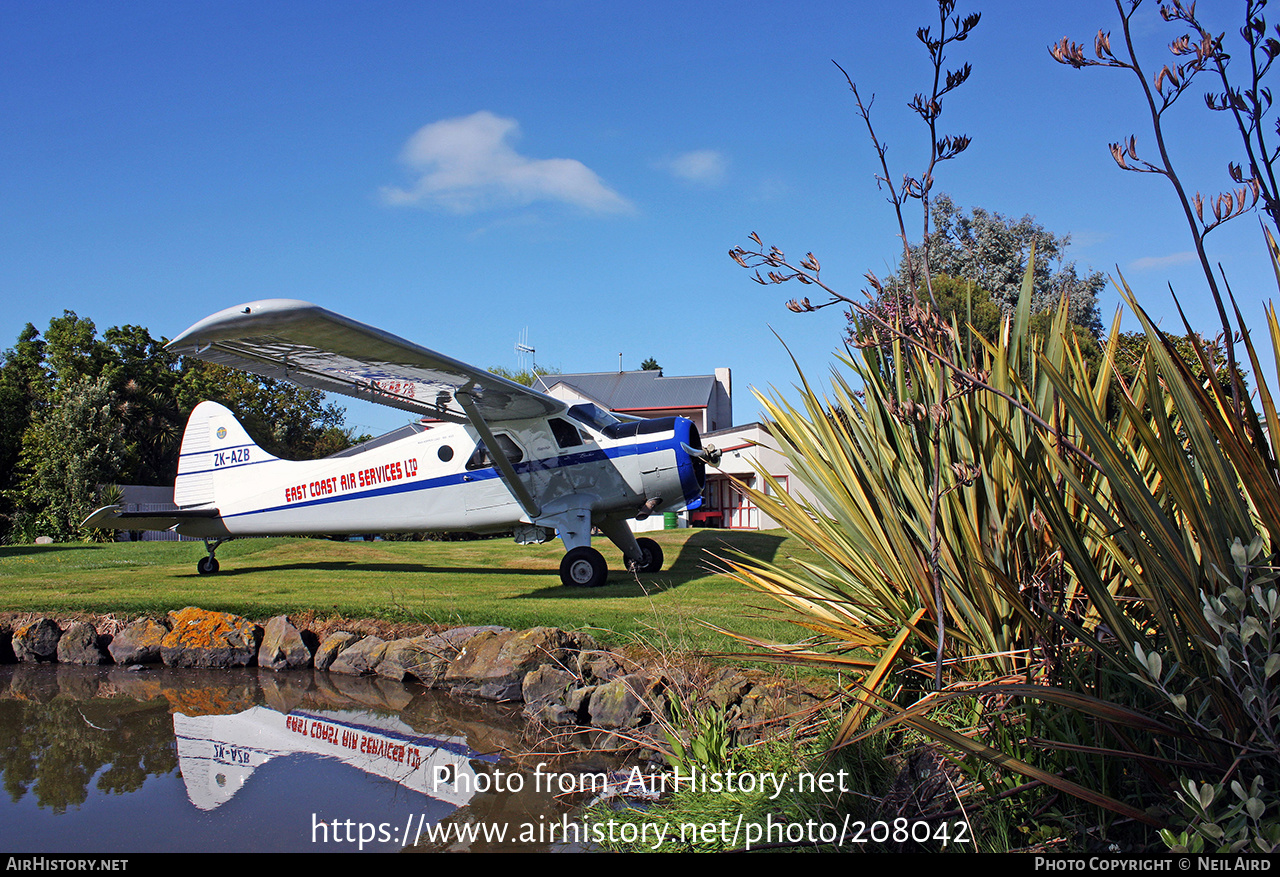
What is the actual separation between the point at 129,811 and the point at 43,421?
30215 millimetres

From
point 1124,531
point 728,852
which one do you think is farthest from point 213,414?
point 1124,531

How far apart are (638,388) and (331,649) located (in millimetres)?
29197

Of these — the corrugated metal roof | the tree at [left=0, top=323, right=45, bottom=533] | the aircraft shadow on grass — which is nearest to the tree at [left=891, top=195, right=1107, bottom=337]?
the corrugated metal roof

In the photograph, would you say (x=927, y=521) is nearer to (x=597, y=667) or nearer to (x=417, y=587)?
(x=597, y=667)

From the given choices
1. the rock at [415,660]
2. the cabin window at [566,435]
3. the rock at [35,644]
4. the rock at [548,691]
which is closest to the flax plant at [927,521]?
the rock at [548,691]

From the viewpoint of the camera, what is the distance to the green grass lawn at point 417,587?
237 inches

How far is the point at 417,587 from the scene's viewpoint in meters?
9.20

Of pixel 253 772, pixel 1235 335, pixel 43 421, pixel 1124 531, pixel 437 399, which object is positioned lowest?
pixel 253 772

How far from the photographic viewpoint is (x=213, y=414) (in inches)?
488

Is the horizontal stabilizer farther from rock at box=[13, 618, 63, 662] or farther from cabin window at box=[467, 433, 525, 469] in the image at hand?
cabin window at box=[467, 433, 525, 469]

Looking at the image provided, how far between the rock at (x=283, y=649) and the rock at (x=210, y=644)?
0.14m

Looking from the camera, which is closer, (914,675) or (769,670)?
(914,675)

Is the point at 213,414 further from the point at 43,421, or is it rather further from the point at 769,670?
the point at 43,421

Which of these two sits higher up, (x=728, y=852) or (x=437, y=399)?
(x=437, y=399)
